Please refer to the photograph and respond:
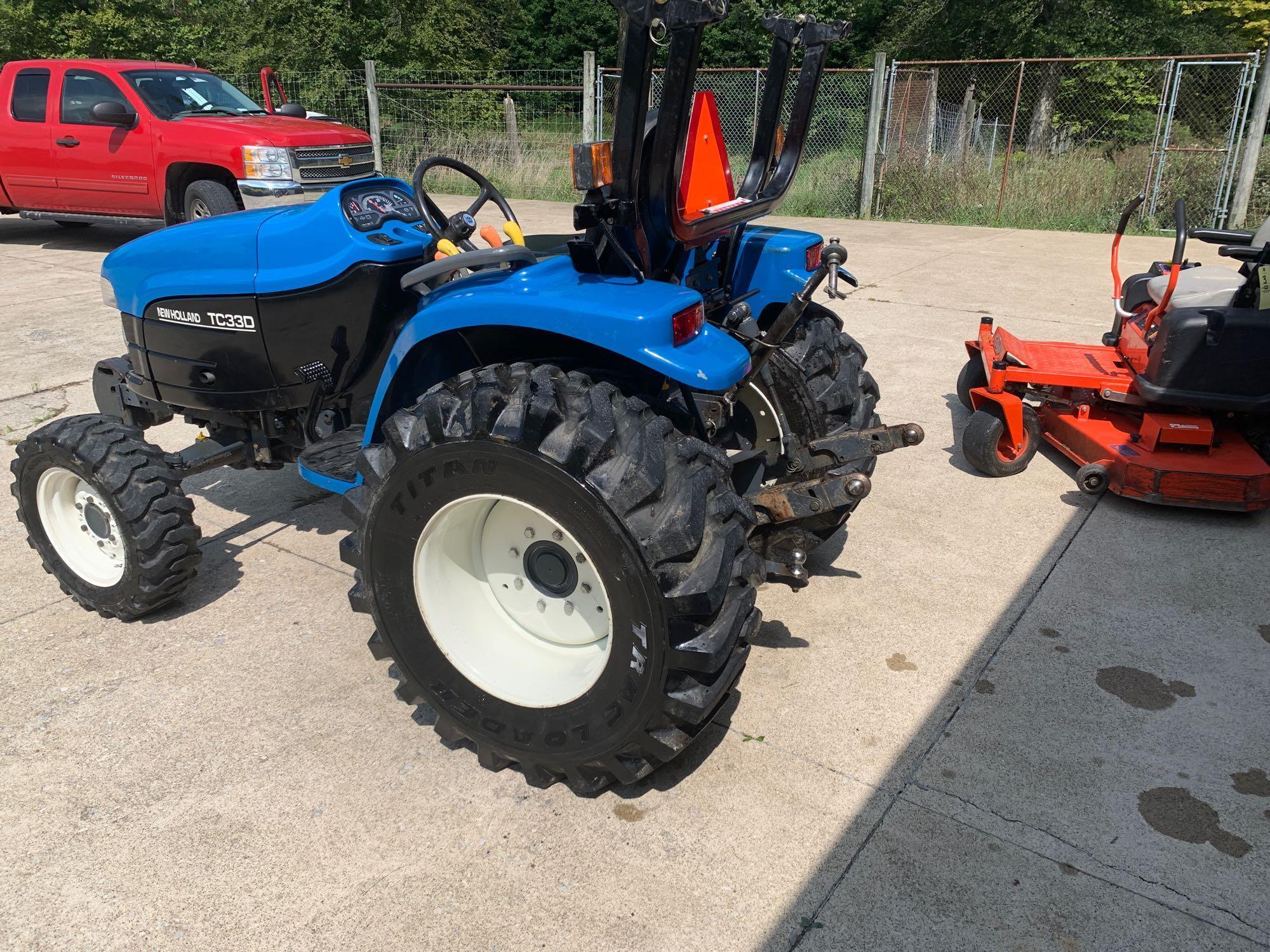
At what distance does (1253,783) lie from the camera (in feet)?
7.79

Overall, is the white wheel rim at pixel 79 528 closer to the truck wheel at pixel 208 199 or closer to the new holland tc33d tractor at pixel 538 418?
the new holland tc33d tractor at pixel 538 418

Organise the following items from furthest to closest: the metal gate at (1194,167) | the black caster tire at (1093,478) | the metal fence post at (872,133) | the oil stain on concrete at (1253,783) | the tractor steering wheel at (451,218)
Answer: the metal fence post at (872,133) → the metal gate at (1194,167) → the black caster tire at (1093,478) → the tractor steering wheel at (451,218) → the oil stain on concrete at (1253,783)

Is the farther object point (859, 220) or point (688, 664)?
point (859, 220)

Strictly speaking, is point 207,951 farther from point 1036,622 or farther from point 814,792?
point 1036,622

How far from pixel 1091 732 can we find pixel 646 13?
2189mm

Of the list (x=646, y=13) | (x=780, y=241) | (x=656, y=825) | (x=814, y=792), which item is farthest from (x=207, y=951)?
(x=780, y=241)

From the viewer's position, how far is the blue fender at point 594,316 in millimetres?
2064

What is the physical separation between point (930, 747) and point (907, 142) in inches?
466

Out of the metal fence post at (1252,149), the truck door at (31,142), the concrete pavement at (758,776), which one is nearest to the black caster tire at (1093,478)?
the concrete pavement at (758,776)

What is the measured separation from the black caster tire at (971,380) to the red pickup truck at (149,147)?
6279 millimetres

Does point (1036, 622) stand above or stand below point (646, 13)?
below

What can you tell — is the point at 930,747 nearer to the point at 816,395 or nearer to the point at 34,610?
the point at 816,395

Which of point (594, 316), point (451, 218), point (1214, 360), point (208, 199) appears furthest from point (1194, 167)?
point (594, 316)

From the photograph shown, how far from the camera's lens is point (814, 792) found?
239 centimetres
